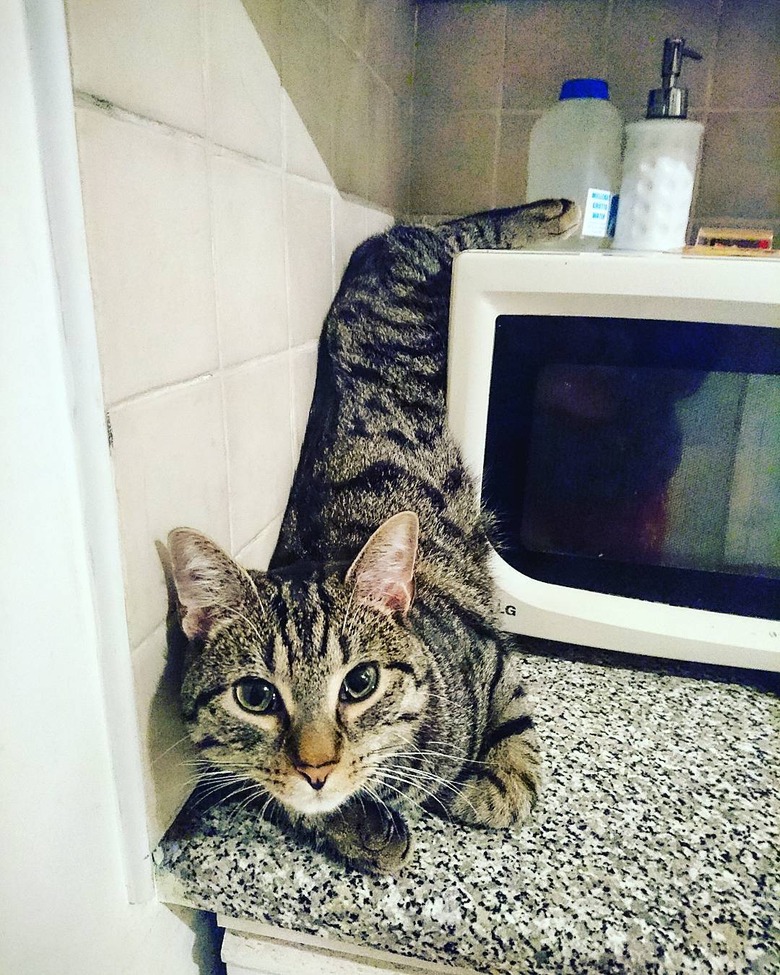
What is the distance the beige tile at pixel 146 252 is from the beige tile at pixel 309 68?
0.88 feet

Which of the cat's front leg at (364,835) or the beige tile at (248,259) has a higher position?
the beige tile at (248,259)

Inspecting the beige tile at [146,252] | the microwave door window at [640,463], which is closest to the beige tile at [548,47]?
the microwave door window at [640,463]

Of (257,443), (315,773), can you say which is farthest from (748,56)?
(315,773)

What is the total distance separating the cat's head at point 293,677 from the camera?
1.82 feet

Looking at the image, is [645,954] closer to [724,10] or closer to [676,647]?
[676,647]

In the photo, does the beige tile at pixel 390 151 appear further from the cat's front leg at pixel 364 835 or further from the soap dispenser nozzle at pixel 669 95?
the cat's front leg at pixel 364 835

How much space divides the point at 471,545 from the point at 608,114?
0.77m

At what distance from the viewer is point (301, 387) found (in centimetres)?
84

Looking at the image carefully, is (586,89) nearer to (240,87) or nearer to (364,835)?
(240,87)

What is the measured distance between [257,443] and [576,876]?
0.50 m

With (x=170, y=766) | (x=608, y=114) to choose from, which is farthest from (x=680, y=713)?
(x=608, y=114)

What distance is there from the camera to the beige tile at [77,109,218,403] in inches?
17.3

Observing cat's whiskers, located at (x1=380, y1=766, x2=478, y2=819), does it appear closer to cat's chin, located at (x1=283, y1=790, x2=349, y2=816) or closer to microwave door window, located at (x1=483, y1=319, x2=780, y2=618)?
cat's chin, located at (x1=283, y1=790, x2=349, y2=816)

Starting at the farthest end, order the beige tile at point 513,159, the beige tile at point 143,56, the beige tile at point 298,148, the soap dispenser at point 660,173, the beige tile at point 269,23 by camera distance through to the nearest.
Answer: the beige tile at point 513,159, the soap dispenser at point 660,173, the beige tile at point 298,148, the beige tile at point 269,23, the beige tile at point 143,56
